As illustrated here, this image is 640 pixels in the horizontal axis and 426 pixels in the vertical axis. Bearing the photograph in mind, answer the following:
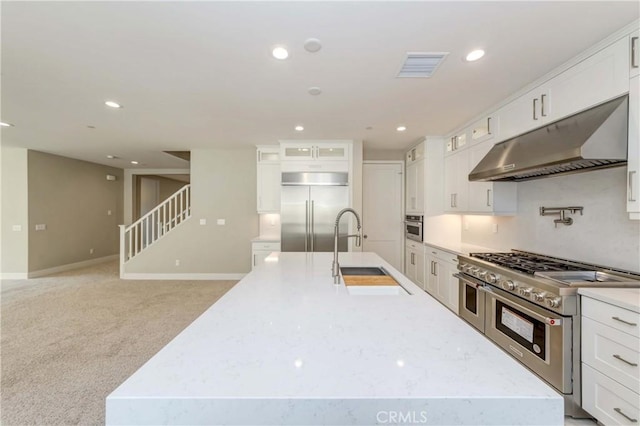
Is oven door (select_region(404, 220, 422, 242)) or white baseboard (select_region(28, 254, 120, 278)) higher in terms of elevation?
oven door (select_region(404, 220, 422, 242))

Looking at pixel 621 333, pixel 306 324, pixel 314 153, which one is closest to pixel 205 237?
pixel 314 153

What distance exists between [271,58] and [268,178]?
117 inches

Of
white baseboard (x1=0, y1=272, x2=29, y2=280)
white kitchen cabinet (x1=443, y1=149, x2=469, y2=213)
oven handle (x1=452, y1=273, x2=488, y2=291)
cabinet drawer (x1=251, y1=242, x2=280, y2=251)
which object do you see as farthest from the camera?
white baseboard (x1=0, y1=272, x2=29, y2=280)

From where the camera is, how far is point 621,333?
4.98 feet

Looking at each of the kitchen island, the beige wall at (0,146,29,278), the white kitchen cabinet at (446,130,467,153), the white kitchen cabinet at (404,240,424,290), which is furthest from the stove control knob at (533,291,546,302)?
the beige wall at (0,146,29,278)

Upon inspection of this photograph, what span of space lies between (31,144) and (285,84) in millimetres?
5453

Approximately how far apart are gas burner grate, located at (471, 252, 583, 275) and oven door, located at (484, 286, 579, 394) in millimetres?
237

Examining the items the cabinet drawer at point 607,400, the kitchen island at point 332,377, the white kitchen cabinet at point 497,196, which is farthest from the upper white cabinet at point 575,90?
the kitchen island at point 332,377

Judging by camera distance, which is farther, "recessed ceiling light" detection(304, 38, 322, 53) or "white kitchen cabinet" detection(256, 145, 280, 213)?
"white kitchen cabinet" detection(256, 145, 280, 213)

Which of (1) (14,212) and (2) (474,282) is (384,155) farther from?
(1) (14,212)

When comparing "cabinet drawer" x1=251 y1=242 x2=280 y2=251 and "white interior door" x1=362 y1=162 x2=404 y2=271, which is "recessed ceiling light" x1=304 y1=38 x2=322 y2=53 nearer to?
"cabinet drawer" x1=251 y1=242 x2=280 y2=251

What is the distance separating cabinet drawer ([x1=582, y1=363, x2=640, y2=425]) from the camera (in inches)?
58.3

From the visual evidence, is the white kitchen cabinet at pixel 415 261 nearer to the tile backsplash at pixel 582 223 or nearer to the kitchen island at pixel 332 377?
the tile backsplash at pixel 582 223

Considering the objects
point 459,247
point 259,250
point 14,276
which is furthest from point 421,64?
point 14,276
